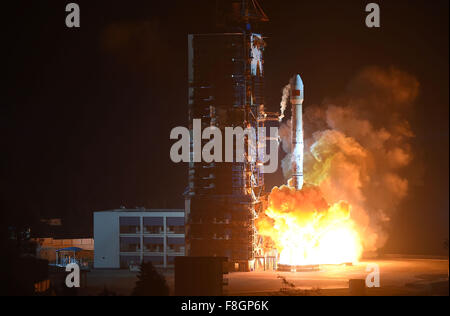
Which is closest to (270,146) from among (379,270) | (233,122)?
(233,122)

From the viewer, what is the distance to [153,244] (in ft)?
255

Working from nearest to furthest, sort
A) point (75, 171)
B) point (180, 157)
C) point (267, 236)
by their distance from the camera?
point (267, 236) < point (180, 157) < point (75, 171)

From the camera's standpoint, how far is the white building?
255ft

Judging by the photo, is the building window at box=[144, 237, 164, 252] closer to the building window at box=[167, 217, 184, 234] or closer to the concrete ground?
the building window at box=[167, 217, 184, 234]

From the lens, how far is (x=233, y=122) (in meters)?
73.6

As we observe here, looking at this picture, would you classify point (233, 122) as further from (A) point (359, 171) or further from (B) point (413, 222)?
(B) point (413, 222)

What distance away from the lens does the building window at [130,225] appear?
256 feet

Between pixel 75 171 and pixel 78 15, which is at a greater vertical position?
pixel 78 15

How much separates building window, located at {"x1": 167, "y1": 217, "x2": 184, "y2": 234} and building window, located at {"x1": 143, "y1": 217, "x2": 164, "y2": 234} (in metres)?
0.61

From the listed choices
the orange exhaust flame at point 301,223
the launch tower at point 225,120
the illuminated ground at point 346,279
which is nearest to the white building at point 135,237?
the launch tower at point 225,120

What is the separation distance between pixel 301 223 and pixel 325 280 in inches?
367

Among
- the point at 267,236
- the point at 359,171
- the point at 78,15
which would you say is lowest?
the point at 267,236

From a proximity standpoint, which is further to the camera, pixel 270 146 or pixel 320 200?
pixel 270 146
